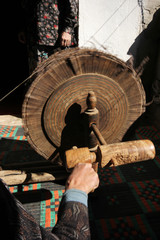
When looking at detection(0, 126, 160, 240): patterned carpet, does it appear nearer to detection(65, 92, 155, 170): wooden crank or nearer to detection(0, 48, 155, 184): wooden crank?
detection(0, 48, 155, 184): wooden crank

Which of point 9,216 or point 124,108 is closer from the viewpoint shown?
point 9,216

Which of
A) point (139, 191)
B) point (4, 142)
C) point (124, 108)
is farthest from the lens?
point (4, 142)

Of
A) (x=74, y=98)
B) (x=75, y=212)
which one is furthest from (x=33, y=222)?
(x=74, y=98)

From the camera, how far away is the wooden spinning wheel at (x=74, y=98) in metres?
1.22

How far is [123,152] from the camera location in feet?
3.20

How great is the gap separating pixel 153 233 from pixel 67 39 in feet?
7.31

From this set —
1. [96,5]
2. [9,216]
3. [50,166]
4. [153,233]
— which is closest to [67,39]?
[96,5]

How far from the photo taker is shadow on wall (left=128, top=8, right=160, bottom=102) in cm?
295

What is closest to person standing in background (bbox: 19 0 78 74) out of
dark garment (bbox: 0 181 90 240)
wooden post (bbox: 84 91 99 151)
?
wooden post (bbox: 84 91 99 151)

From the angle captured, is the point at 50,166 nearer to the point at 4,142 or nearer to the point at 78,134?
the point at 78,134

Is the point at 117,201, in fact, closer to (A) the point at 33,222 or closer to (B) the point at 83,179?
(B) the point at 83,179

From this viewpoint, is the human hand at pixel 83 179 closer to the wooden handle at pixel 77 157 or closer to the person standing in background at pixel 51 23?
the wooden handle at pixel 77 157

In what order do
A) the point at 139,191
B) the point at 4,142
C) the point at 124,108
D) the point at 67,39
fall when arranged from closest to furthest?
the point at 124,108 → the point at 139,191 → the point at 67,39 → the point at 4,142

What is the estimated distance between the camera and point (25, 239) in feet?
1.88
